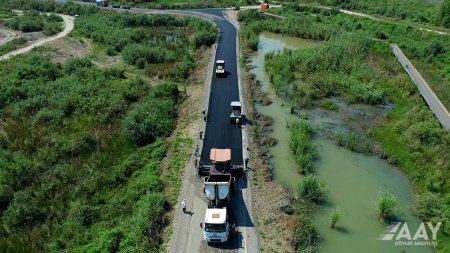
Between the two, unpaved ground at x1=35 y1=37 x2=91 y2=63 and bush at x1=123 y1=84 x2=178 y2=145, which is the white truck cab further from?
unpaved ground at x1=35 y1=37 x2=91 y2=63

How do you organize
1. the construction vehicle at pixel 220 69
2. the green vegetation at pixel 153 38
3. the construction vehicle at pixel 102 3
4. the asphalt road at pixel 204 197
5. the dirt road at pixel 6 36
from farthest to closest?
1. the construction vehicle at pixel 102 3
2. the dirt road at pixel 6 36
3. the green vegetation at pixel 153 38
4. the construction vehicle at pixel 220 69
5. the asphalt road at pixel 204 197

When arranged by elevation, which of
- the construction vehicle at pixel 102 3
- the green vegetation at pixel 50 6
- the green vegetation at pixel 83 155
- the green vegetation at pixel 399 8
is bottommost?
the green vegetation at pixel 83 155

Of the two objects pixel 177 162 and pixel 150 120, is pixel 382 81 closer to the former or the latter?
pixel 150 120

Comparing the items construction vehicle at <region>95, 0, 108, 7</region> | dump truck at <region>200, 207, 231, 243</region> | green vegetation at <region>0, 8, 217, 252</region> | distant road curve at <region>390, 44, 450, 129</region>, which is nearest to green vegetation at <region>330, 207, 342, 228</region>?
dump truck at <region>200, 207, 231, 243</region>

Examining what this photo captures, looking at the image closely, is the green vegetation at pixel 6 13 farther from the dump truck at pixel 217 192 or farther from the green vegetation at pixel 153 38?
the dump truck at pixel 217 192

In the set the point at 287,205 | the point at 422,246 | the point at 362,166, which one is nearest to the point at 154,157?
the point at 287,205

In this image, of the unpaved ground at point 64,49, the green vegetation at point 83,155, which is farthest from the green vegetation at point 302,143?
the unpaved ground at point 64,49
